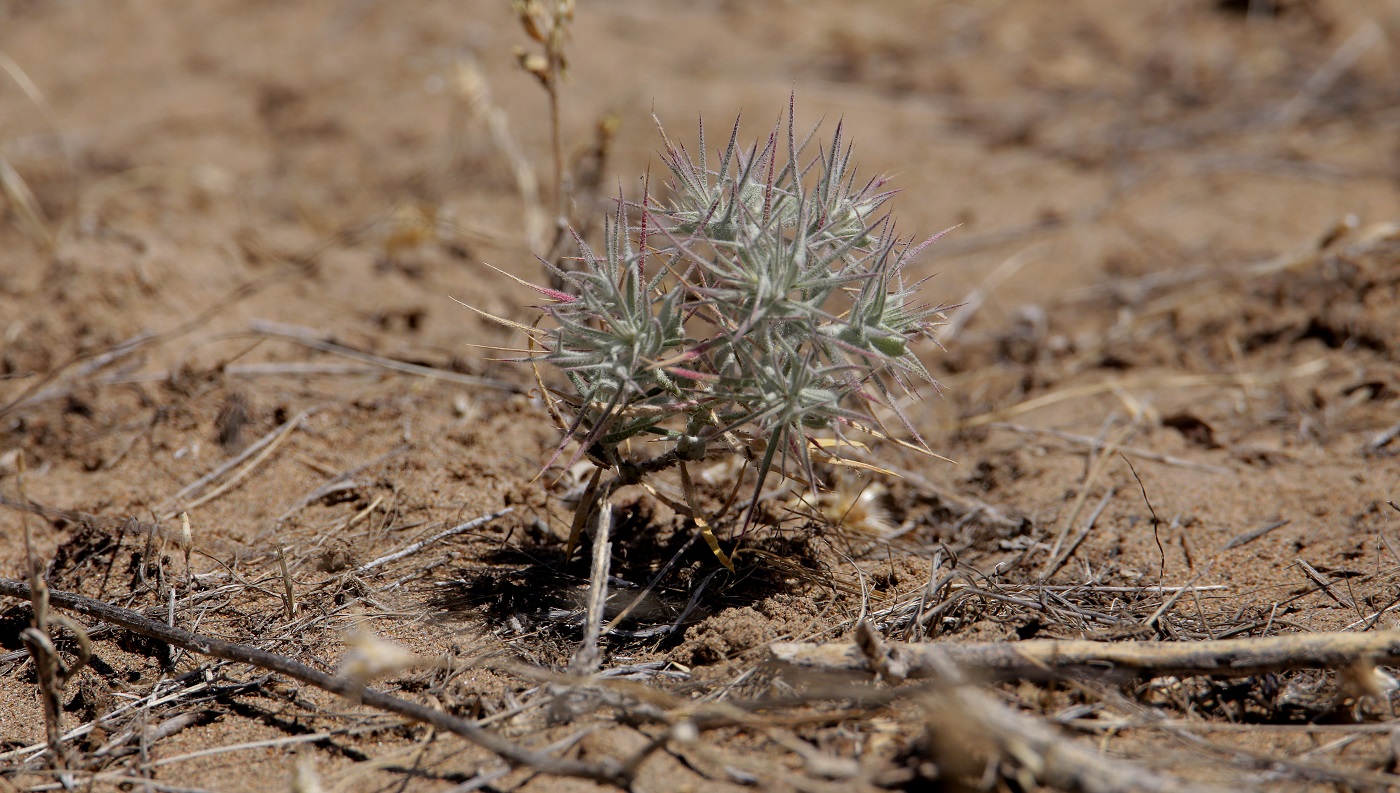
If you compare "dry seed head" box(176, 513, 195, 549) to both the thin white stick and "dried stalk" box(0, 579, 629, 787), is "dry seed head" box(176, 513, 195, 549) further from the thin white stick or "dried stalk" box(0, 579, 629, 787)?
the thin white stick

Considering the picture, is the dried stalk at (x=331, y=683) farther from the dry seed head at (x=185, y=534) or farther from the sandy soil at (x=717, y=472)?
the dry seed head at (x=185, y=534)

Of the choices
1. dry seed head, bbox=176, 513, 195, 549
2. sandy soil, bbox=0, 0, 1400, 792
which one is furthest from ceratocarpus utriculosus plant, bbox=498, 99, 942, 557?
dry seed head, bbox=176, 513, 195, 549

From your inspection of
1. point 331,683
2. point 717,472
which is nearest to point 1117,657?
point 717,472

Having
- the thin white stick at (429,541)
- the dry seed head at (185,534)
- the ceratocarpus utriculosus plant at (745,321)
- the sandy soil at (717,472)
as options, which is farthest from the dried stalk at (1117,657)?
the dry seed head at (185,534)

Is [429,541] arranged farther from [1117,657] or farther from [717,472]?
A: [1117,657]

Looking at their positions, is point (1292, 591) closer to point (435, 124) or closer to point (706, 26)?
point (435, 124)

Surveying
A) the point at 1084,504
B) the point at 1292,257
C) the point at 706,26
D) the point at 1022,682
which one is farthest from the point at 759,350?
the point at 706,26
